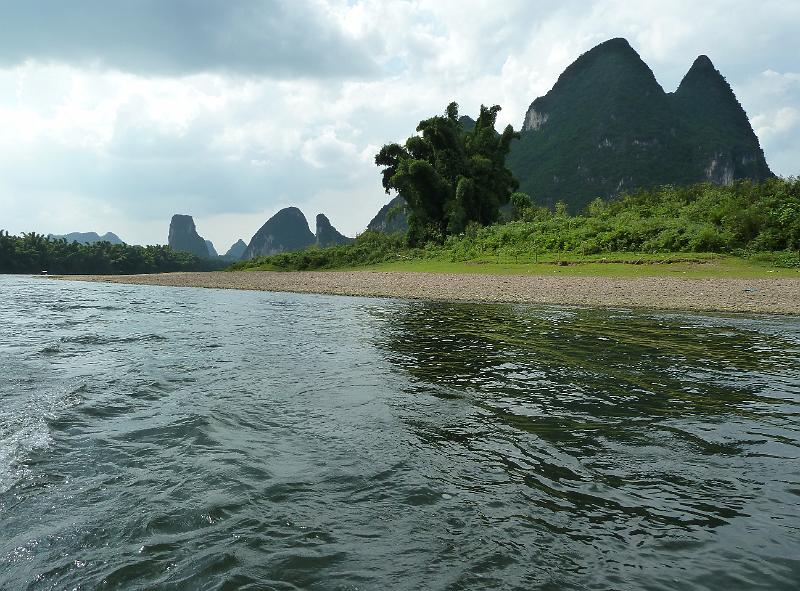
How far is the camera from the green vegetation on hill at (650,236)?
99.0ft

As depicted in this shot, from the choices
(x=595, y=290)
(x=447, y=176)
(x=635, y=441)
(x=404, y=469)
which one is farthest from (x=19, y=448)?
(x=447, y=176)

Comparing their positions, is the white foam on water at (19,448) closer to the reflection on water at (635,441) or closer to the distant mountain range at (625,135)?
the reflection on water at (635,441)

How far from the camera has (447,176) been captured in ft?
200

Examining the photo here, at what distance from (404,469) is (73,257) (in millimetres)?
125064

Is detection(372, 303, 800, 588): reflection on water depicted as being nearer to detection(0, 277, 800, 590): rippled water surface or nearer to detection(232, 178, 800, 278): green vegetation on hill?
detection(0, 277, 800, 590): rippled water surface

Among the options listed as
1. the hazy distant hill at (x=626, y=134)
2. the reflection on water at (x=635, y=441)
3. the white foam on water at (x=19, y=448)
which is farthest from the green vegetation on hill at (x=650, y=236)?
the hazy distant hill at (x=626, y=134)

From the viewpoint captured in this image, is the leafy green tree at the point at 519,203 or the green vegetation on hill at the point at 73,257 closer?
the leafy green tree at the point at 519,203

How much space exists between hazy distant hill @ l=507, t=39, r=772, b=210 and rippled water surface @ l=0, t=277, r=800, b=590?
11900 cm

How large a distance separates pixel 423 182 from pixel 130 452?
54427 mm

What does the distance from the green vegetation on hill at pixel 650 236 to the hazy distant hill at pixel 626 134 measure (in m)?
79.7

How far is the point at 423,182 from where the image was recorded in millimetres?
57875

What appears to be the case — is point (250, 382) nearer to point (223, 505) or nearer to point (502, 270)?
point (223, 505)

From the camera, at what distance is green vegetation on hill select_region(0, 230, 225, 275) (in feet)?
341

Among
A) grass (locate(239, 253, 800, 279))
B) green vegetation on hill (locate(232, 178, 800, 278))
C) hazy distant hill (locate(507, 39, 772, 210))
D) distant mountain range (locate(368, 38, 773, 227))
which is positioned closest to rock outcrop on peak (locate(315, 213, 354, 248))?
distant mountain range (locate(368, 38, 773, 227))
